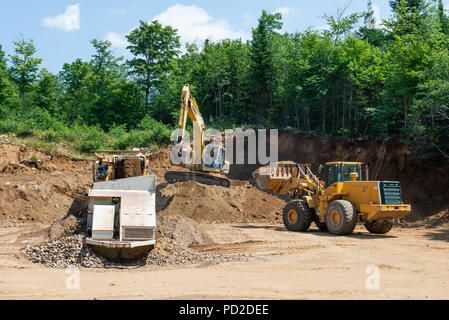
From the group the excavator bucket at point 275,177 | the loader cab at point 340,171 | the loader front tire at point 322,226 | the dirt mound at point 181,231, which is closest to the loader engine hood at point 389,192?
the loader cab at point 340,171

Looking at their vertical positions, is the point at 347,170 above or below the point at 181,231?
above

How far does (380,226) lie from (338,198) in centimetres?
195

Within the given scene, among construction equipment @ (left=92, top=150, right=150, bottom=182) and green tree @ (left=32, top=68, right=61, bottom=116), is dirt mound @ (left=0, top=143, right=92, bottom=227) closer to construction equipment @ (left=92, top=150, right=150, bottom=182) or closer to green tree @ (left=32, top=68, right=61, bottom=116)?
construction equipment @ (left=92, top=150, right=150, bottom=182)

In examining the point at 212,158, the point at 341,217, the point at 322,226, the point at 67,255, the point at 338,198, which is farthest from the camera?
the point at 212,158

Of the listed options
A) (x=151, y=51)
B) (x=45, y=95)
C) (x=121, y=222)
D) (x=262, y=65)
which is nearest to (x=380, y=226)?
(x=121, y=222)

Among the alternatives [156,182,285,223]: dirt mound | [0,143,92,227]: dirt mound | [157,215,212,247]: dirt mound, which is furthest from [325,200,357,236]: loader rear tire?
[0,143,92,227]: dirt mound

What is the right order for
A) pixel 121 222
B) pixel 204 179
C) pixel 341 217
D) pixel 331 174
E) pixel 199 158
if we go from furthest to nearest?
pixel 204 179 < pixel 199 158 < pixel 331 174 < pixel 341 217 < pixel 121 222

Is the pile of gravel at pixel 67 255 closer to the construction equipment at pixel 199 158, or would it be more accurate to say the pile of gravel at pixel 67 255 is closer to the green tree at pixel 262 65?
the construction equipment at pixel 199 158

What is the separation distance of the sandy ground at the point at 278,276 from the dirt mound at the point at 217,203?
542cm

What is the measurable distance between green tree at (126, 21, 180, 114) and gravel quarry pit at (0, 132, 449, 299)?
16.3 meters

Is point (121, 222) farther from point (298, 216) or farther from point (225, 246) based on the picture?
point (298, 216)

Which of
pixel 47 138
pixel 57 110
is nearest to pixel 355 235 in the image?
pixel 47 138

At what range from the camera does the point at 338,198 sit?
15.5 m

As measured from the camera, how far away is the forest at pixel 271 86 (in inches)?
844
